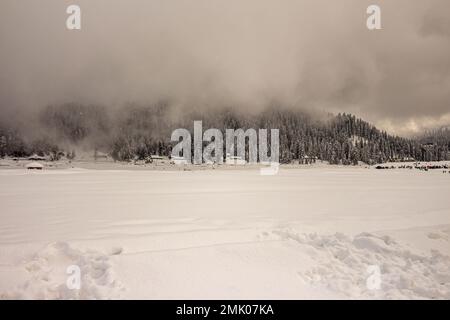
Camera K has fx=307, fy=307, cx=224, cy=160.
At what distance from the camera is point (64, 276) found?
6.47 metres

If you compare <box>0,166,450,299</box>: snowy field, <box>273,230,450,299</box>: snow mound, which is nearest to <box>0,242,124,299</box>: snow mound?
<box>0,166,450,299</box>: snowy field

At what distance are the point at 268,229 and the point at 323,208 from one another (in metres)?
6.00

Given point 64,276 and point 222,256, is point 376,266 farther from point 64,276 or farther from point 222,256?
point 64,276

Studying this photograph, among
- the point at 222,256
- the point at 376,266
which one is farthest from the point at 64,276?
the point at 376,266

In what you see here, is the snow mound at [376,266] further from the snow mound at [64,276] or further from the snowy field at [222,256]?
the snow mound at [64,276]

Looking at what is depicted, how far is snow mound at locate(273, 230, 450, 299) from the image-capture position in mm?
6121

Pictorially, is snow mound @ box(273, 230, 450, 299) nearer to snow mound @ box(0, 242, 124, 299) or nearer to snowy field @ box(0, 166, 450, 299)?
snowy field @ box(0, 166, 450, 299)

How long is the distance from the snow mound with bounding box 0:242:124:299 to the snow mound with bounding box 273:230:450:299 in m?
4.15

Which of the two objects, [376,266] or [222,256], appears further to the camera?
[222,256]

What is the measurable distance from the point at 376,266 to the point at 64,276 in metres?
6.97

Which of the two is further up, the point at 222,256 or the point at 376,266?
the point at 222,256
